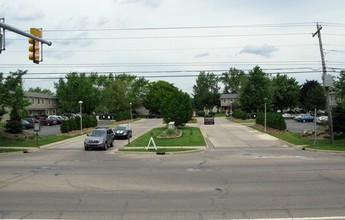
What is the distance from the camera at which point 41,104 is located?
95000 mm

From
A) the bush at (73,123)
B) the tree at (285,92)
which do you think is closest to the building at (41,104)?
the bush at (73,123)

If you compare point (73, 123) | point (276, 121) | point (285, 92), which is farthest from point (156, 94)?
point (276, 121)

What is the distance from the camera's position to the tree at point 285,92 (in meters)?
115

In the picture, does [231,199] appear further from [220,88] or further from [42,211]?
[220,88]

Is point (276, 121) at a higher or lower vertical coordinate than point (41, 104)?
lower

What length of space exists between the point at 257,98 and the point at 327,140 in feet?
167

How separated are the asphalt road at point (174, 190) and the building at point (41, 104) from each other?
70645 millimetres

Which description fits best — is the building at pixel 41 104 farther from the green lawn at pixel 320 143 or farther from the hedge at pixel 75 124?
the green lawn at pixel 320 143

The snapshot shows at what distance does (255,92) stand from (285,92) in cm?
3119

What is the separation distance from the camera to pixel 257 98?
3438 inches

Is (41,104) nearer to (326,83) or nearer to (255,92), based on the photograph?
(255,92)

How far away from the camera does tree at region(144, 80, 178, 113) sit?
112125mm

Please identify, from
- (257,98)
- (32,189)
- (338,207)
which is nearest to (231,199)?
(338,207)

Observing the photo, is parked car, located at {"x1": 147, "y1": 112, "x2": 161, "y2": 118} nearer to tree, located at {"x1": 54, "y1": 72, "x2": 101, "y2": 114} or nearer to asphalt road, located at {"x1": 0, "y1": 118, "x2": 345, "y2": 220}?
tree, located at {"x1": 54, "y1": 72, "x2": 101, "y2": 114}
